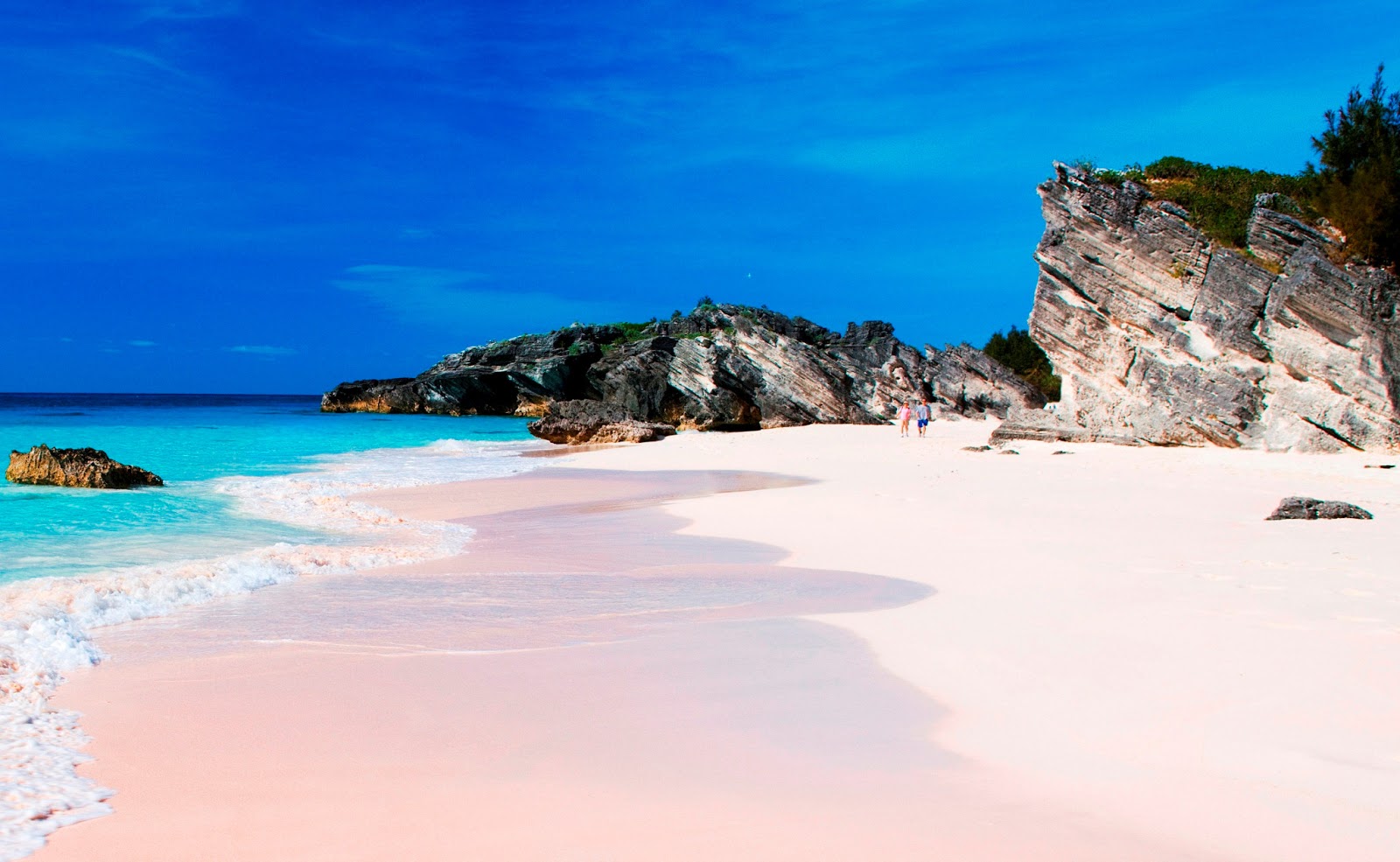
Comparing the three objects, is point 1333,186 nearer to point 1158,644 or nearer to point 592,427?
point 1158,644

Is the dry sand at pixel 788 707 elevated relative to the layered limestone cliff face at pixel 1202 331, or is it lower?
lower

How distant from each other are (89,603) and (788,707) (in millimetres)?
5497

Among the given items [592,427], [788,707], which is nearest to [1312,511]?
[788,707]

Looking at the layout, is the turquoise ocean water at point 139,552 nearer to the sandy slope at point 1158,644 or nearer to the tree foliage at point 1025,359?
the sandy slope at point 1158,644

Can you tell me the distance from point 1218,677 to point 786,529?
20.5 ft

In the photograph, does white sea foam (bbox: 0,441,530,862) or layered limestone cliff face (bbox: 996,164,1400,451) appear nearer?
white sea foam (bbox: 0,441,530,862)

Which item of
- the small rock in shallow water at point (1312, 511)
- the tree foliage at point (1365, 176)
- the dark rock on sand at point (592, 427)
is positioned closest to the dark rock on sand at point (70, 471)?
the dark rock on sand at point (592, 427)

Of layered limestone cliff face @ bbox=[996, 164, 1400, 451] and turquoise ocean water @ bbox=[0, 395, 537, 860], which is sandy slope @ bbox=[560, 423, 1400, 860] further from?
layered limestone cliff face @ bbox=[996, 164, 1400, 451]

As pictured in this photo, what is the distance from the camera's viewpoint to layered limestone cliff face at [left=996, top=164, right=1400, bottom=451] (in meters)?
18.0

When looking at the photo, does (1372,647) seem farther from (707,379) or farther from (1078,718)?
(707,379)

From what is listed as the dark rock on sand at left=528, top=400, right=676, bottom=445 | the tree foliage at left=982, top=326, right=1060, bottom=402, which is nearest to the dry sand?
the dark rock on sand at left=528, top=400, right=676, bottom=445

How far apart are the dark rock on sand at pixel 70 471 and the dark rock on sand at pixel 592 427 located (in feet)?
59.4

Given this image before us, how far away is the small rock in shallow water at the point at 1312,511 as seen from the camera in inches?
362

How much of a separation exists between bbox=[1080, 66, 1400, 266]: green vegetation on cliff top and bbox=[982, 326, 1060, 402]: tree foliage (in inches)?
713
